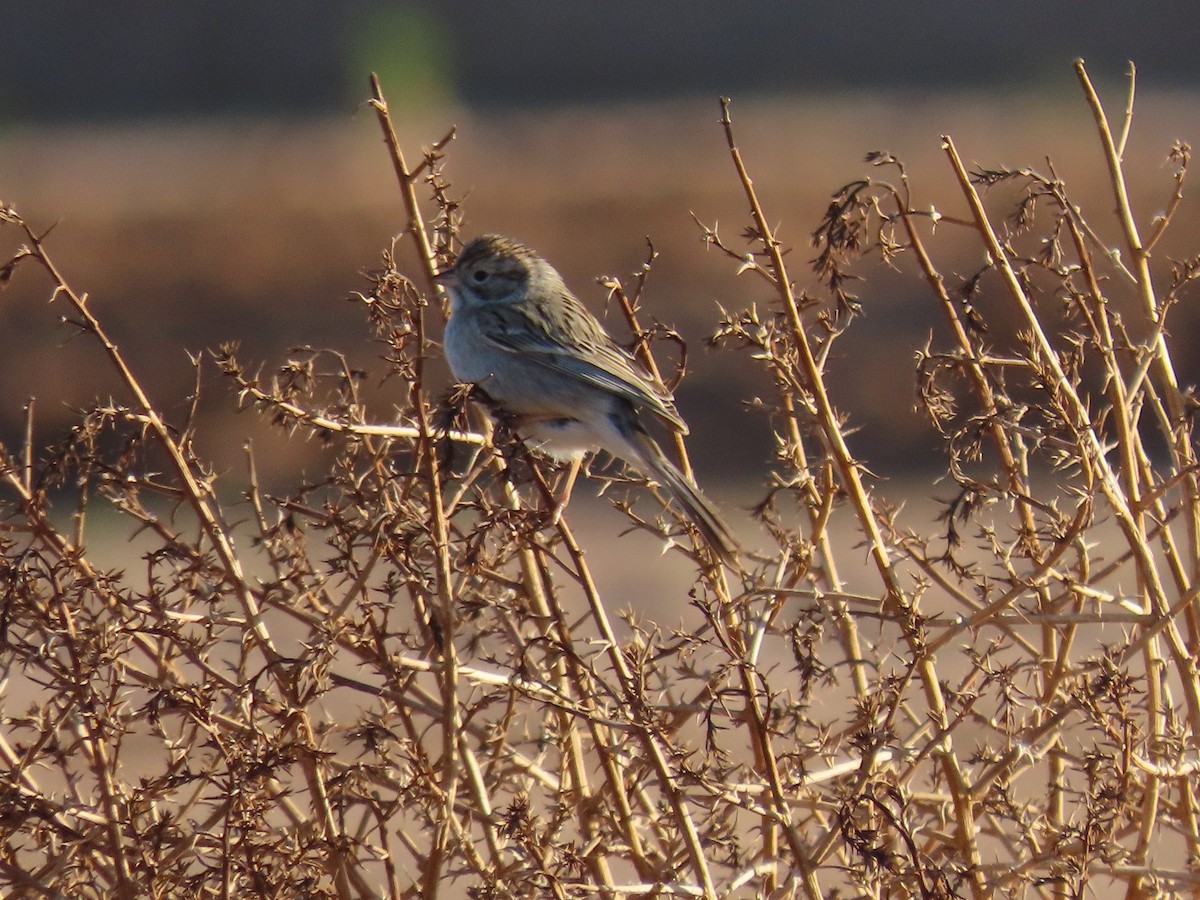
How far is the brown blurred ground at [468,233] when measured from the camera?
49.7 ft

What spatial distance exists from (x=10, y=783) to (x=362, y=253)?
45.8 feet

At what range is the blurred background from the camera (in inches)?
604

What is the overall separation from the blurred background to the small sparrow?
75 cm

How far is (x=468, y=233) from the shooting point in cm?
1379

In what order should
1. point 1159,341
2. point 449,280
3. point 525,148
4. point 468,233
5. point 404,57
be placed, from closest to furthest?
point 1159,341, point 449,280, point 468,233, point 525,148, point 404,57

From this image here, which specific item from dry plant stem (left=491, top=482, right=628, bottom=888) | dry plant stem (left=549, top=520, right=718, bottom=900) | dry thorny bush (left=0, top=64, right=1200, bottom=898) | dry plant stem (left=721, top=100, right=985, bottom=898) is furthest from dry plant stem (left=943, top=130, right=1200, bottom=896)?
dry plant stem (left=491, top=482, right=628, bottom=888)

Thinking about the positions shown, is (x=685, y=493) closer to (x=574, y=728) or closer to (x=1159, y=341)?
(x=574, y=728)

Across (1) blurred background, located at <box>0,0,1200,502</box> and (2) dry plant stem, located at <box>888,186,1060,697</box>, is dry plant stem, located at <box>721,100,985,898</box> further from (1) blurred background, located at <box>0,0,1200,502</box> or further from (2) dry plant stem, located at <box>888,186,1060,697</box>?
(1) blurred background, located at <box>0,0,1200,502</box>

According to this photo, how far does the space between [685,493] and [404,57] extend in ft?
73.0

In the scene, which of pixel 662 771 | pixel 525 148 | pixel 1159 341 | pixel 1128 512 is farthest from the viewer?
pixel 525 148

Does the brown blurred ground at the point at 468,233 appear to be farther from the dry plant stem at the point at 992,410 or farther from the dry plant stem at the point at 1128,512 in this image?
the dry plant stem at the point at 1128,512

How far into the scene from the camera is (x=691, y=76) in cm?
3222

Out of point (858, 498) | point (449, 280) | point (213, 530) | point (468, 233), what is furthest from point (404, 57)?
point (858, 498)

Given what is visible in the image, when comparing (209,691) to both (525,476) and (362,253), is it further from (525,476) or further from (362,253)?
(362,253)
